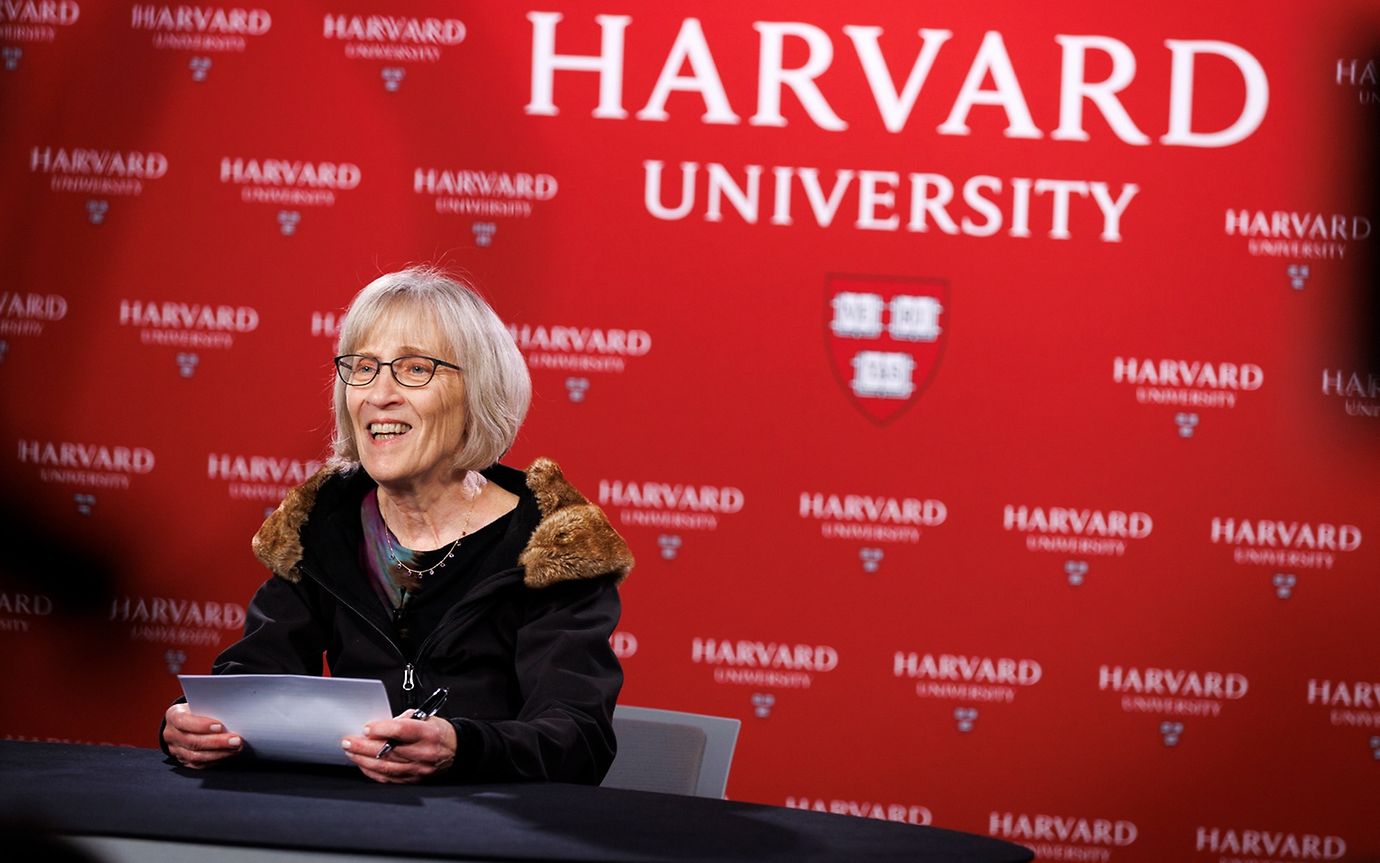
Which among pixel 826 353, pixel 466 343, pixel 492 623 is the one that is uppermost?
pixel 826 353

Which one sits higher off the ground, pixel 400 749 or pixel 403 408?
pixel 403 408

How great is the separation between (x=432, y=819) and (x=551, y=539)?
66 cm

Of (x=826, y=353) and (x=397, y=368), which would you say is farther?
(x=826, y=353)

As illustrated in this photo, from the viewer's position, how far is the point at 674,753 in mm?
2426

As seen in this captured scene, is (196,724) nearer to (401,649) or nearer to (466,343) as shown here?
(401,649)

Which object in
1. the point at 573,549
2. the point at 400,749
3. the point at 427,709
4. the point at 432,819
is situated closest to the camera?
the point at 432,819

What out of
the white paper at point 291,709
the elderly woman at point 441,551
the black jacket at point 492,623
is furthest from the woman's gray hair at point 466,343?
the white paper at point 291,709

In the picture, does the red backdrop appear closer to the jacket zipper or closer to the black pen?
the jacket zipper

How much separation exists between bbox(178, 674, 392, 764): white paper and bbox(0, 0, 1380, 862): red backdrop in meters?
2.50

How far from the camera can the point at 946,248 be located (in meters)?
4.29

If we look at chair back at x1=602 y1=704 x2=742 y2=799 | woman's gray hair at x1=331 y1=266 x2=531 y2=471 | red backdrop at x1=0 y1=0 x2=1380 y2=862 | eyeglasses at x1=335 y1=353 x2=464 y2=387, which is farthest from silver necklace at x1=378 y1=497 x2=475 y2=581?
red backdrop at x1=0 y1=0 x2=1380 y2=862

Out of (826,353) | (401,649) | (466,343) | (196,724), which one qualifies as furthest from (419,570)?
(826,353)

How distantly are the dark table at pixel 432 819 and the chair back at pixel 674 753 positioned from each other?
571mm

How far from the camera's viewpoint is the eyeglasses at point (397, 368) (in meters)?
2.29
